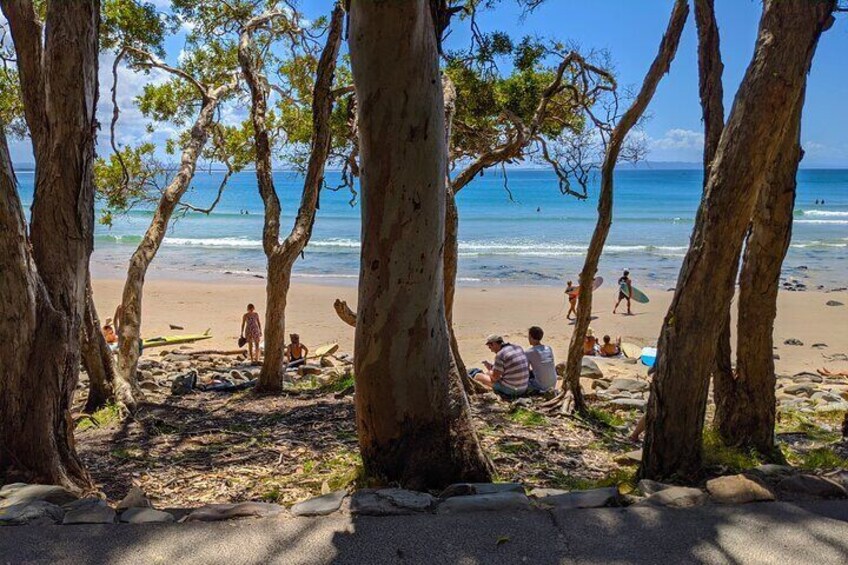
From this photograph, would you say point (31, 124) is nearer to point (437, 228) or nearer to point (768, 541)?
point (437, 228)

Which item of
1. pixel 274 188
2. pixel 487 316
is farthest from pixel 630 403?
pixel 487 316

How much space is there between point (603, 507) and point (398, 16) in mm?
2786

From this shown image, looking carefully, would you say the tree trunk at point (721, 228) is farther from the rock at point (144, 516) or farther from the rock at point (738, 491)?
the rock at point (144, 516)

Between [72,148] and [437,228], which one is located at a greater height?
[72,148]

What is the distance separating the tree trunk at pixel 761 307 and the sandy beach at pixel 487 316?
24.2ft

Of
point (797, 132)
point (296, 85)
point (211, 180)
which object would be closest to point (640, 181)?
point (211, 180)

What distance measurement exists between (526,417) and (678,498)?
4030 millimetres

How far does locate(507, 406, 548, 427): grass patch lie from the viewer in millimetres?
7891

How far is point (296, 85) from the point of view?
12.5 metres

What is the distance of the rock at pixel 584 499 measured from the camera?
13.3ft

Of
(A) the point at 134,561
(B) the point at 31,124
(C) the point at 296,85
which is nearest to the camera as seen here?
(A) the point at 134,561

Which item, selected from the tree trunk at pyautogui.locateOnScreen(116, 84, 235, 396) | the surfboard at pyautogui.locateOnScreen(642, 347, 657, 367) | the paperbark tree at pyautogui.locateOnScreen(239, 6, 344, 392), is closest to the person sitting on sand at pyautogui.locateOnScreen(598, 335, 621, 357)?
the surfboard at pyautogui.locateOnScreen(642, 347, 657, 367)

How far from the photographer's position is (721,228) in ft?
14.5

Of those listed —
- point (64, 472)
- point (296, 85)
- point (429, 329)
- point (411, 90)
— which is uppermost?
point (296, 85)
